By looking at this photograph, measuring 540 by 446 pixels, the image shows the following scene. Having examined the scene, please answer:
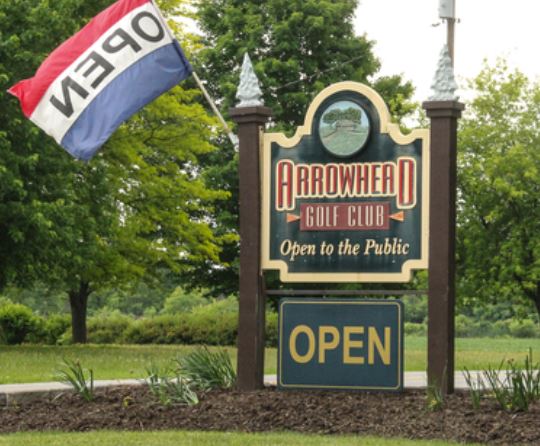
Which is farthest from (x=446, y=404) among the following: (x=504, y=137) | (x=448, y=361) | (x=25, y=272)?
(x=504, y=137)

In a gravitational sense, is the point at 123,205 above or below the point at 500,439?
above

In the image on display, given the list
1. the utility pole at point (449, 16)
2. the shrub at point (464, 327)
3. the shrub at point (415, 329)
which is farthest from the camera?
the shrub at point (464, 327)

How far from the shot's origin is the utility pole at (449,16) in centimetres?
2612

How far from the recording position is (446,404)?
12289mm

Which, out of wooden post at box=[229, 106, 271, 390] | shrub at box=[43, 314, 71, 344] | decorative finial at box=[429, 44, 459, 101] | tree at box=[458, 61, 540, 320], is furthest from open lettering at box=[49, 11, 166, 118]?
shrub at box=[43, 314, 71, 344]

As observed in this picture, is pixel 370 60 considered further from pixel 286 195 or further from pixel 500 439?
pixel 500 439

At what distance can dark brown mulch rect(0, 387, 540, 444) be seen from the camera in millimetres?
11289

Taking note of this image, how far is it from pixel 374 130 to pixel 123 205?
895 inches

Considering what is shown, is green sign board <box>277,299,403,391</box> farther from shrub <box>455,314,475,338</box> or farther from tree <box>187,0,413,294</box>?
shrub <box>455,314,475,338</box>

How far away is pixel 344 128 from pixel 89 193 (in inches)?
721

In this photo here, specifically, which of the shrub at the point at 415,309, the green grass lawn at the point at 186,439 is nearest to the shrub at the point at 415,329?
the shrub at the point at 415,309

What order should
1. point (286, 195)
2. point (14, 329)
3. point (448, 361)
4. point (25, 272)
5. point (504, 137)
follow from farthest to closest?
point (14, 329) < point (504, 137) < point (25, 272) < point (286, 195) < point (448, 361)

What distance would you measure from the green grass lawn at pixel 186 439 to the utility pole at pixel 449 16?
1644 cm

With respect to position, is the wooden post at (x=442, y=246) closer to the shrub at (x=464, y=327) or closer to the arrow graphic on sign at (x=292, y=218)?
the arrow graphic on sign at (x=292, y=218)
